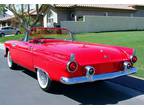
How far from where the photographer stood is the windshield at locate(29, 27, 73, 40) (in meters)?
7.90

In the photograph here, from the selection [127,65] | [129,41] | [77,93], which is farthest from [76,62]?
[129,41]

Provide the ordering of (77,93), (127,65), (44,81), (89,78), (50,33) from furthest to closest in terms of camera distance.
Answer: (50,33)
(44,81)
(77,93)
(127,65)
(89,78)

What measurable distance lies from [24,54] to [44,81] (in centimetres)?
122

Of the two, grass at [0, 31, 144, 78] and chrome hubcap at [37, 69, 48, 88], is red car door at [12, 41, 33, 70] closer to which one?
chrome hubcap at [37, 69, 48, 88]

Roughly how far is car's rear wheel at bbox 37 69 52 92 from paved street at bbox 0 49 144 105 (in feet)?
0.37

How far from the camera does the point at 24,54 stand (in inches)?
288

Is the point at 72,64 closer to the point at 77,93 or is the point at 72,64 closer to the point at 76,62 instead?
the point at 76,62

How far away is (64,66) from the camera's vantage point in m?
5.36

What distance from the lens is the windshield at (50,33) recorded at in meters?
7.90

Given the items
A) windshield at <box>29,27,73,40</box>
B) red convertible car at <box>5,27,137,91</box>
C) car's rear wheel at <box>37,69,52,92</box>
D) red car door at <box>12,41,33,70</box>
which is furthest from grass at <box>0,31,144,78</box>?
red car door at <box>12,41,33,70</box>

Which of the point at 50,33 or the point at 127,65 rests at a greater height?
the point at 50,33

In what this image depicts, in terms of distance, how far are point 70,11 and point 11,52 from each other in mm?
28313
